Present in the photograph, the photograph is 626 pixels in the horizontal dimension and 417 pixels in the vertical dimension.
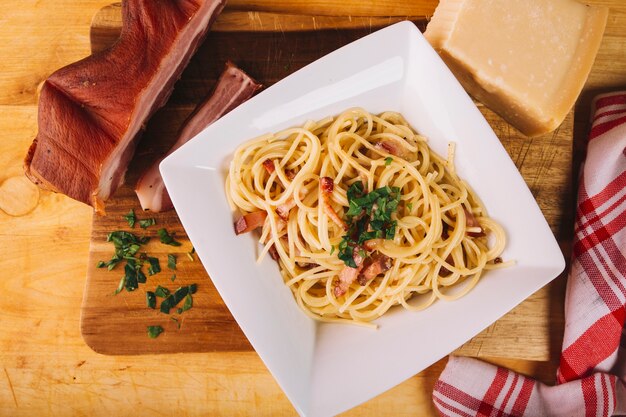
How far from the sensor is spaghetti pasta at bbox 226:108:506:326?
8.18 feet

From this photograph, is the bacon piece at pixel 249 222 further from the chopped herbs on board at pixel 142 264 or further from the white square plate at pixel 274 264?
the chopped herbs on board at pixel 142 264

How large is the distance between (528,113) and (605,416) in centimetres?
161

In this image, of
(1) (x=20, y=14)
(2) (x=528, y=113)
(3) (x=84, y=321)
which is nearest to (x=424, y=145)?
(2) (x=528, y=113)

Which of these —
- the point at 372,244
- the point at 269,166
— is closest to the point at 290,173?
the point at 269,166

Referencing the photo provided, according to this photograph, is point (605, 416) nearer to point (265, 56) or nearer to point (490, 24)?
point (490, 24)

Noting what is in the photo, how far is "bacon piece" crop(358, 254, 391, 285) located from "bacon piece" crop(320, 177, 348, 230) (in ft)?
0.74

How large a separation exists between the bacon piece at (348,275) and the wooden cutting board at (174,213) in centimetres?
68

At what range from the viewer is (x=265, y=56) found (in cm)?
293

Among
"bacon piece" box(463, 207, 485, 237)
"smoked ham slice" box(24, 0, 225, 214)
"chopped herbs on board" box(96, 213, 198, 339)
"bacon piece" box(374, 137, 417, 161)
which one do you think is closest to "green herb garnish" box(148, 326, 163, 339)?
"chopped herbs on board" box(96, 213, 198, 339)

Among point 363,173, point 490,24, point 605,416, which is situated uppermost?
point 490,24

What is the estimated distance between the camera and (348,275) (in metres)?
2.53

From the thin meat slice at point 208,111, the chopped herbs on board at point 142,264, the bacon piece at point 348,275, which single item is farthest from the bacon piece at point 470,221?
the chopped herbs on board at point 142,264

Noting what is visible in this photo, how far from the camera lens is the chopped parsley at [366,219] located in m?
2.42

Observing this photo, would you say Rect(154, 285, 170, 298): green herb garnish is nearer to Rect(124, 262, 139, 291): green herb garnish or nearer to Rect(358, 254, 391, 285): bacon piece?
Rect(124, 262, 139, 291): green herb garnish
